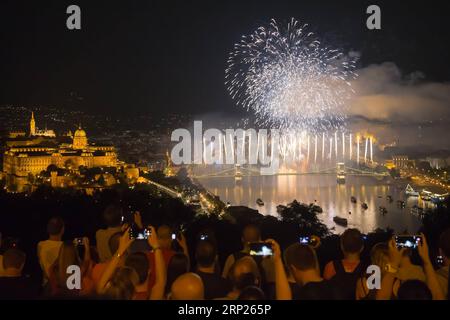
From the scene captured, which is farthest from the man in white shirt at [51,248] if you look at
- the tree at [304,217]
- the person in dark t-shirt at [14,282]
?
the tree at [304,217]

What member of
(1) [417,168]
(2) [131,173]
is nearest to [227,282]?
(2) [131,173]

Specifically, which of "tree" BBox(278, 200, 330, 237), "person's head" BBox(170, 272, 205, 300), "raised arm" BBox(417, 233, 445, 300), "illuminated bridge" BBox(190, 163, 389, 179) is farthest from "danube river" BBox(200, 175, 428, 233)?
"person's head" BBox(170, 272, 205, 300)

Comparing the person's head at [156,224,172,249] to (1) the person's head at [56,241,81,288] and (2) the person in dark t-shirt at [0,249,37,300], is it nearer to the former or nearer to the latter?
(1) the person's head at [56,241,81,288]

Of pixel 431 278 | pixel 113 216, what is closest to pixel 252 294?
pixel 431 278

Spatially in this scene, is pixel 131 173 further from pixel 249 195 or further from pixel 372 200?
pixel 372 200

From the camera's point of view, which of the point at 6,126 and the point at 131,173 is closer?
the point at 131,173

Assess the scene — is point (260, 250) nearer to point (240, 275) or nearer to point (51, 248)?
point (240, 275)

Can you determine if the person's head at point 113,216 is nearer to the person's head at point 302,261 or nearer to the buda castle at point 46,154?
the person's head at point 302,261
